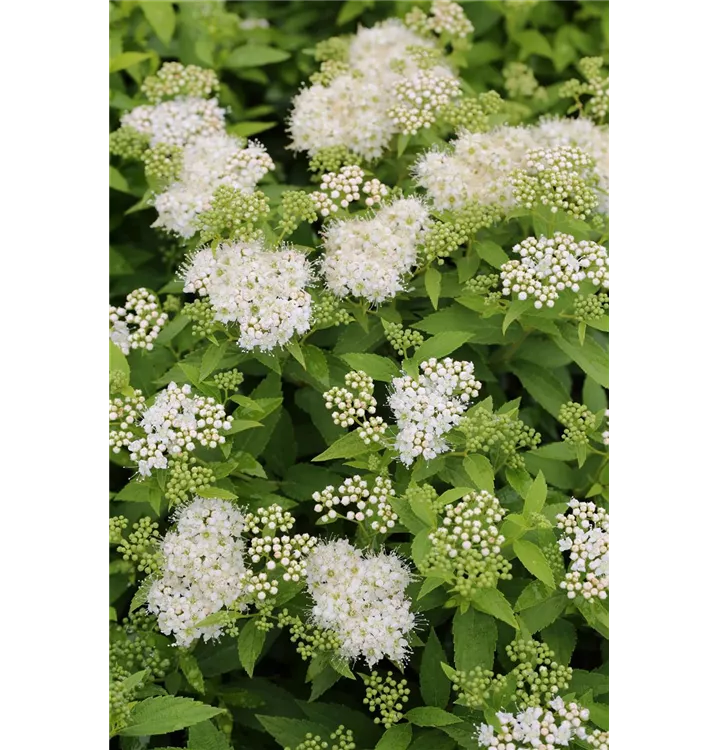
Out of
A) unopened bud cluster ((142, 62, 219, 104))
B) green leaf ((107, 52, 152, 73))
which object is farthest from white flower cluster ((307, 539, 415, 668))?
green leaf ((107, 52, 152, 73))

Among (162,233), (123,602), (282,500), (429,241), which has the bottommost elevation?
(123,602)

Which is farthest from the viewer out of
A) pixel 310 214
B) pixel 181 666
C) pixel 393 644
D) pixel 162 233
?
pixel 162 233

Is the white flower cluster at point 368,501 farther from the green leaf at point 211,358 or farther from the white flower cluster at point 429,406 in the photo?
the green leaf at point 211,358

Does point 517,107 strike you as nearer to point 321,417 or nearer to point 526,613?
point 321,417

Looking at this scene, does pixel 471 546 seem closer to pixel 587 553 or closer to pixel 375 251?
pixel 587 553

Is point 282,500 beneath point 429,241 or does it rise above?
beneath

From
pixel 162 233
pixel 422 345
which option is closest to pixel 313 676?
pixel 422 345

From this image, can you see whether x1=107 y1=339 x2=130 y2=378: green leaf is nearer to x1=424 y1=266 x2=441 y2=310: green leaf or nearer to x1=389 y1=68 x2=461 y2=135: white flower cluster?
x1=424 y1=266 x2=441 y2=310: green leaf
